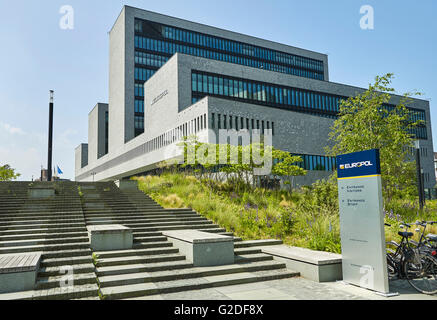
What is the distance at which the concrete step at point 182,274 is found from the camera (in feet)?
23.9

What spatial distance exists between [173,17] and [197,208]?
5915 cm

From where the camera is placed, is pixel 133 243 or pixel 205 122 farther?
pixel 205 122

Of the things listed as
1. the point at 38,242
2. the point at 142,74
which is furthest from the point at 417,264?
the point at 142,74

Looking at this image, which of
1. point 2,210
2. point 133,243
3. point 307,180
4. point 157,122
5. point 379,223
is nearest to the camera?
point 379,223

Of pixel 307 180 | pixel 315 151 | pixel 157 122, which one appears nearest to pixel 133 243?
pixel 307 180

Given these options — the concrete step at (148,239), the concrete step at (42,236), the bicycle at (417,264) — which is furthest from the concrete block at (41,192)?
the bicycle at (417,264)

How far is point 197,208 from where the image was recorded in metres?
15.1

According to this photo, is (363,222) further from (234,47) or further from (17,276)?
(234,47)

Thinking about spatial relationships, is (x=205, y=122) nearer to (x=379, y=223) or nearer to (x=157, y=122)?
(x=157, y=122)

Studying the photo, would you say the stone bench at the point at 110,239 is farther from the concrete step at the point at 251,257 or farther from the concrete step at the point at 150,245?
the concrete step at the point at 251,257

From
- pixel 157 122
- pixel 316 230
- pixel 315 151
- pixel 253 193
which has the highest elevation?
pixel 157 122

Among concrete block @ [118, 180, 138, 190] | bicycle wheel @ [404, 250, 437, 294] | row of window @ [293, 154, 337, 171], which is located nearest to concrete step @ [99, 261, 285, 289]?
bicycle wheel @ [404, 250, 437, 294]

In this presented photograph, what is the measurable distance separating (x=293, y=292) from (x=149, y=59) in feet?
202

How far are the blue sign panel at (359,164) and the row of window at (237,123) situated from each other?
25.1 meters
